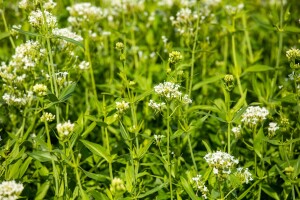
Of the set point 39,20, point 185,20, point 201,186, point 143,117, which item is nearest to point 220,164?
point 201,186

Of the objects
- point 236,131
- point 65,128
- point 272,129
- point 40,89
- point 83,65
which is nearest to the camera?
point 65,128

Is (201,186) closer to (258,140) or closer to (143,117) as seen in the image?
(258,140)

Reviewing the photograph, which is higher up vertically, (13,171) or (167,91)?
(167,91)

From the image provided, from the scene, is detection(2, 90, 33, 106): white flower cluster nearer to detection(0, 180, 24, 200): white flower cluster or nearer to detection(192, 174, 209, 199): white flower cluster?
detection(0, 180, 24, 200): white flower cluster

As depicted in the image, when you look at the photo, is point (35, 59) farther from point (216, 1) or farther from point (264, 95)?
point (216, 1)

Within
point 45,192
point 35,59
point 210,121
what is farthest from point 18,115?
point 210,121

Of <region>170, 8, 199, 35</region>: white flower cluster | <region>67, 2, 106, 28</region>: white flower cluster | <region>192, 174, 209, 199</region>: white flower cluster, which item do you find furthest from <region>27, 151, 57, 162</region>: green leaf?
<region>170, 8, 199, 35</region>: white flower cluster

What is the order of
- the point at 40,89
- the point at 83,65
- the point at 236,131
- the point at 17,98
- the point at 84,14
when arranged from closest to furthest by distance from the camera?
the point at 40,89 → the point at 236,131 → the point at 17,98 → the point at 83,65 → the point at 84,14
